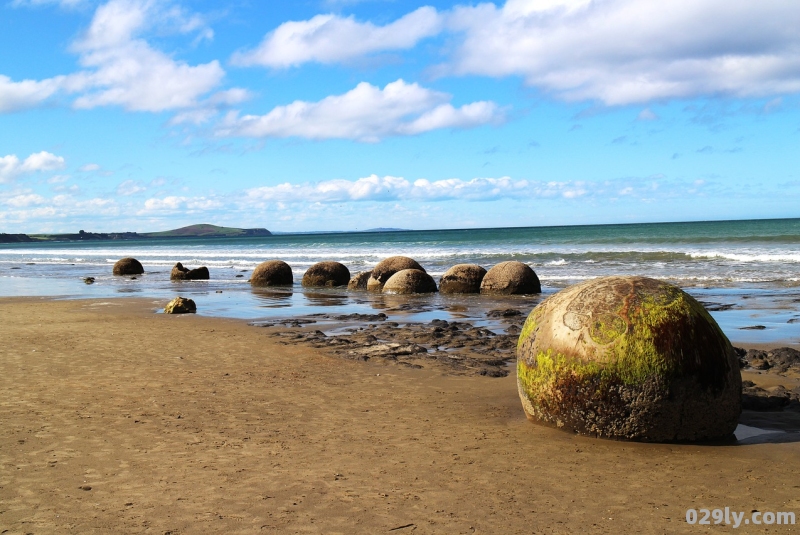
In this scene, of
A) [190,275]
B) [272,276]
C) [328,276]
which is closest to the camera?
[328,276]

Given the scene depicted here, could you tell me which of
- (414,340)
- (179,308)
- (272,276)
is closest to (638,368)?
(414,340)

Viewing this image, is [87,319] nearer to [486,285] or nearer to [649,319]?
[486,285]

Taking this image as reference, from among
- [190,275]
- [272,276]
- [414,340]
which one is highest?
[272,276]

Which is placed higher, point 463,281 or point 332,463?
point 463,281

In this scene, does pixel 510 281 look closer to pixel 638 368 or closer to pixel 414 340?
pixel 414 340

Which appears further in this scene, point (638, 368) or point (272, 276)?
point (272, 276)

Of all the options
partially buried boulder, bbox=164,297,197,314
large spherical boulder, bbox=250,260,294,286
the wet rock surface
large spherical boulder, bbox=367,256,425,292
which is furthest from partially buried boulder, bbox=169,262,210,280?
the wet rock surface

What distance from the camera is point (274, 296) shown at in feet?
68.9

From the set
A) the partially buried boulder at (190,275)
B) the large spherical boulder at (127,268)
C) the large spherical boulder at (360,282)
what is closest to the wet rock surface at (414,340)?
the large spherical boulder at (360,282)

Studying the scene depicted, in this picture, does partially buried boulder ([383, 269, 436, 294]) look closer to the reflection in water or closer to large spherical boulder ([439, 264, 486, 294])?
large spherical boulder ([439, 264, 486, 294])
